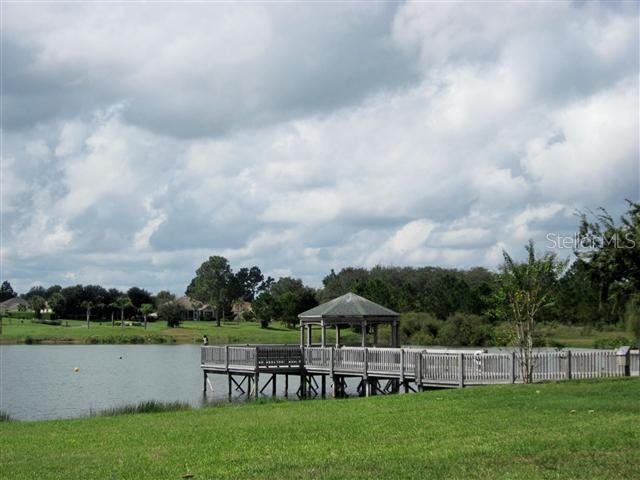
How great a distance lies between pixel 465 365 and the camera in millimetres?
29578

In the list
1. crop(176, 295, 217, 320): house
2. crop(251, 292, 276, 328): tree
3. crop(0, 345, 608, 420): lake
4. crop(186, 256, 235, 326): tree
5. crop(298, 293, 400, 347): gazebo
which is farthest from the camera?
crop(176, 295, 217, 320): house

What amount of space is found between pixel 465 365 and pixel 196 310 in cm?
13926

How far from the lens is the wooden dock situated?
92.9 ft

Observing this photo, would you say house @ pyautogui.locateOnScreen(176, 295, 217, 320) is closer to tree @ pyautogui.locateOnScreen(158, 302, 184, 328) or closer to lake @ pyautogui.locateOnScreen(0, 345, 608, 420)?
tree @ pyautogui.locateOnScreen(158, 302, 184, 328)

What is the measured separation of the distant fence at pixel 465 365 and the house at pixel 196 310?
5116 inches

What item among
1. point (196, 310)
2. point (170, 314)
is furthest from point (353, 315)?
point (196, 310)

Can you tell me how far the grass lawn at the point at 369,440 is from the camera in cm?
1219

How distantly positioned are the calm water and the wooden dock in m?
2.85

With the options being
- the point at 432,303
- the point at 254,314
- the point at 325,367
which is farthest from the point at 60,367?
the point at 254,314

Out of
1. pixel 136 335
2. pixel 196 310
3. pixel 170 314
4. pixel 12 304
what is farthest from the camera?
pixel 12 304

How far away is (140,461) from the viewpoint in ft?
45.9

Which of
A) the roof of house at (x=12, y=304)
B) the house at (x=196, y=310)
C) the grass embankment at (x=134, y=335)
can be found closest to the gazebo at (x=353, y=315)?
the grass embankment at (x=134, y=335)

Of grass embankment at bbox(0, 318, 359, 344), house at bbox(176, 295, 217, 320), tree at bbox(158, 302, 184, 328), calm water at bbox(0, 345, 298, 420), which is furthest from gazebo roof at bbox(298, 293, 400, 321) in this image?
house at bbox(176, 295, 217, 320)

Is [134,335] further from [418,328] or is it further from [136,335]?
[418,328]
